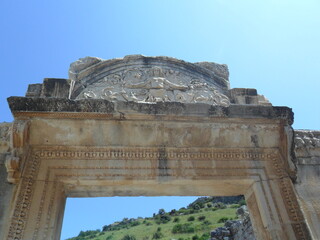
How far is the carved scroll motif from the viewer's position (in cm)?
496

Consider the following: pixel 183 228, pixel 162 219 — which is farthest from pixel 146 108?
pixel 162 219

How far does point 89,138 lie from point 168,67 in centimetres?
227

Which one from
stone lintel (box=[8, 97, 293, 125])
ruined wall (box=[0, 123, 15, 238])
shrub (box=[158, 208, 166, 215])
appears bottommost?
ruined wall (box=[0, 123, 15, 238])

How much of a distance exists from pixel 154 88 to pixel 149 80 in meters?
0.21

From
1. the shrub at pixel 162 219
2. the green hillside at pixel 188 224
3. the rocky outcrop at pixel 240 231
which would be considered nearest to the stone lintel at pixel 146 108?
the rocky outcrop at pixel 240 231

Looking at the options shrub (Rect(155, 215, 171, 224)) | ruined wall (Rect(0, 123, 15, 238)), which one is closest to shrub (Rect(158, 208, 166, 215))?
shrub (Rect(155, 215, 171, 224))

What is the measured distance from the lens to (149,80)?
522 centimetres

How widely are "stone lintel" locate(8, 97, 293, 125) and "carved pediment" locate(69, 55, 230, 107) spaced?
A: 49 centimetres

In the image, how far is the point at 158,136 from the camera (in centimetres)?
440

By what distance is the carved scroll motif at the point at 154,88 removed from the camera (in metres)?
4.96

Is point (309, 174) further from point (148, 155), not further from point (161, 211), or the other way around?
point (161, 211)

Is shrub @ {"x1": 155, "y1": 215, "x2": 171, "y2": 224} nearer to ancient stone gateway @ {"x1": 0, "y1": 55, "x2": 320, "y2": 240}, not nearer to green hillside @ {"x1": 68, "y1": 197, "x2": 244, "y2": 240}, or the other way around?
green hillside @ {"x1": 68, "y1": 197, "x2": 244, "y2": 240}

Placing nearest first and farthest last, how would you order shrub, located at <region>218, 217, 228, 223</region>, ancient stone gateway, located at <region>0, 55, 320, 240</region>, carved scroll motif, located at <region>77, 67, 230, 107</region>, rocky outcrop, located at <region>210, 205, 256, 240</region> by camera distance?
ancient stone gateway, located at <region>0, 55, 320, 240</region>
carved scroll motif, located at <region>77, 67, 230, 107</region>
rocky outcrop, located at <region>210, 205, 256, 240</region>
shrub, located at <region>218, 217, 228, 223</region>

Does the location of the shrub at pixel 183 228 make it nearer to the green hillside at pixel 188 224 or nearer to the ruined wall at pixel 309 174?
the green hillside at pixel 188 224
